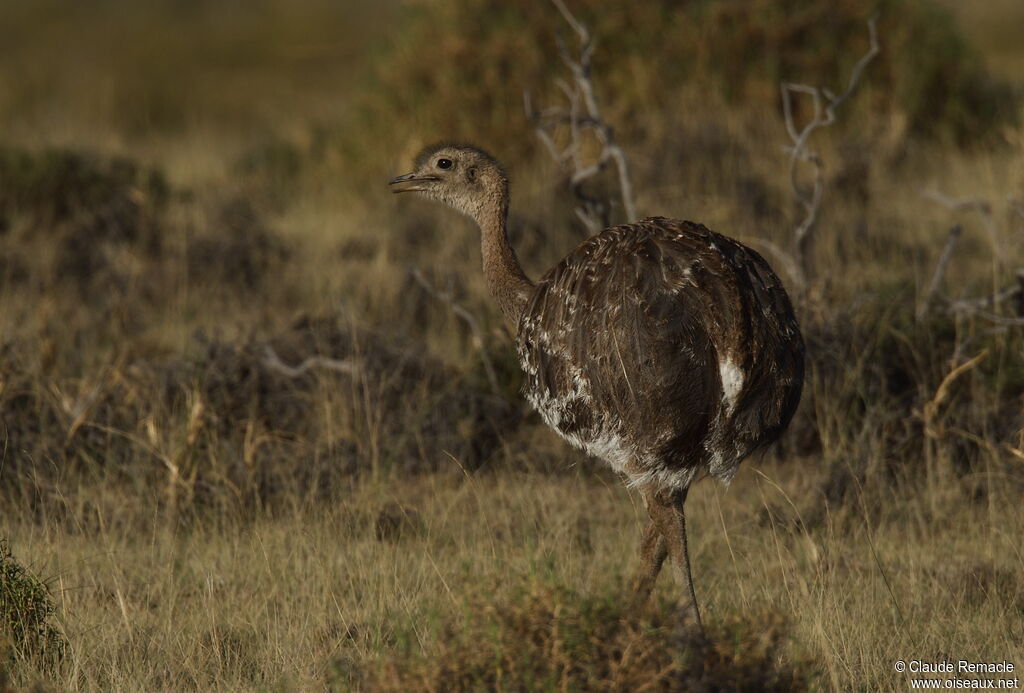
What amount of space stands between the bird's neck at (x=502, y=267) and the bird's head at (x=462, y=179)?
0.02 metres

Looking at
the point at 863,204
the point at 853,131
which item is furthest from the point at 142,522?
the point at 853,131

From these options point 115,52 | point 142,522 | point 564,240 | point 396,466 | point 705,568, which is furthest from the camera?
point 115,52

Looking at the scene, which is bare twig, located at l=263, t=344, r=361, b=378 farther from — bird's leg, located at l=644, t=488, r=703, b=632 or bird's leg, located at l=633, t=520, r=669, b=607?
bird's leg, located at l=644, t=488, r=703, b=632

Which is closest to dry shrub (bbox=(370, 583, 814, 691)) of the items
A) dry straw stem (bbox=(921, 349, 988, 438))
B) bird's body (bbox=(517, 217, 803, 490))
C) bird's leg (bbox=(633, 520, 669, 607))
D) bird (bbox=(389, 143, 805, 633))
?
bird (bbox=(389, 143, 805, 633))

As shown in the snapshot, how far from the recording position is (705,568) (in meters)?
5.70

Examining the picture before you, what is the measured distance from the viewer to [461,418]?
7.04 meters

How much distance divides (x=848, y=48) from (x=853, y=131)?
962mm

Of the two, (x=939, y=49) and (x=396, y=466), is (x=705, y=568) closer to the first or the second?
(x=396, y=466)

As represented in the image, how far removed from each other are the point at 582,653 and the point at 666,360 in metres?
1.06

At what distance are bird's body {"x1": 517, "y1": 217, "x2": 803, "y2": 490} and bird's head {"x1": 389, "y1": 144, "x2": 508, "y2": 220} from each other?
114cm

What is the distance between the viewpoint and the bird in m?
4.29

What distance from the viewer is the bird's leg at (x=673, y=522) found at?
4.59 m

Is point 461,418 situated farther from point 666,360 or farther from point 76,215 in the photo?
point 76,215

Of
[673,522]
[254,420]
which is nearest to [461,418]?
[254,420]
